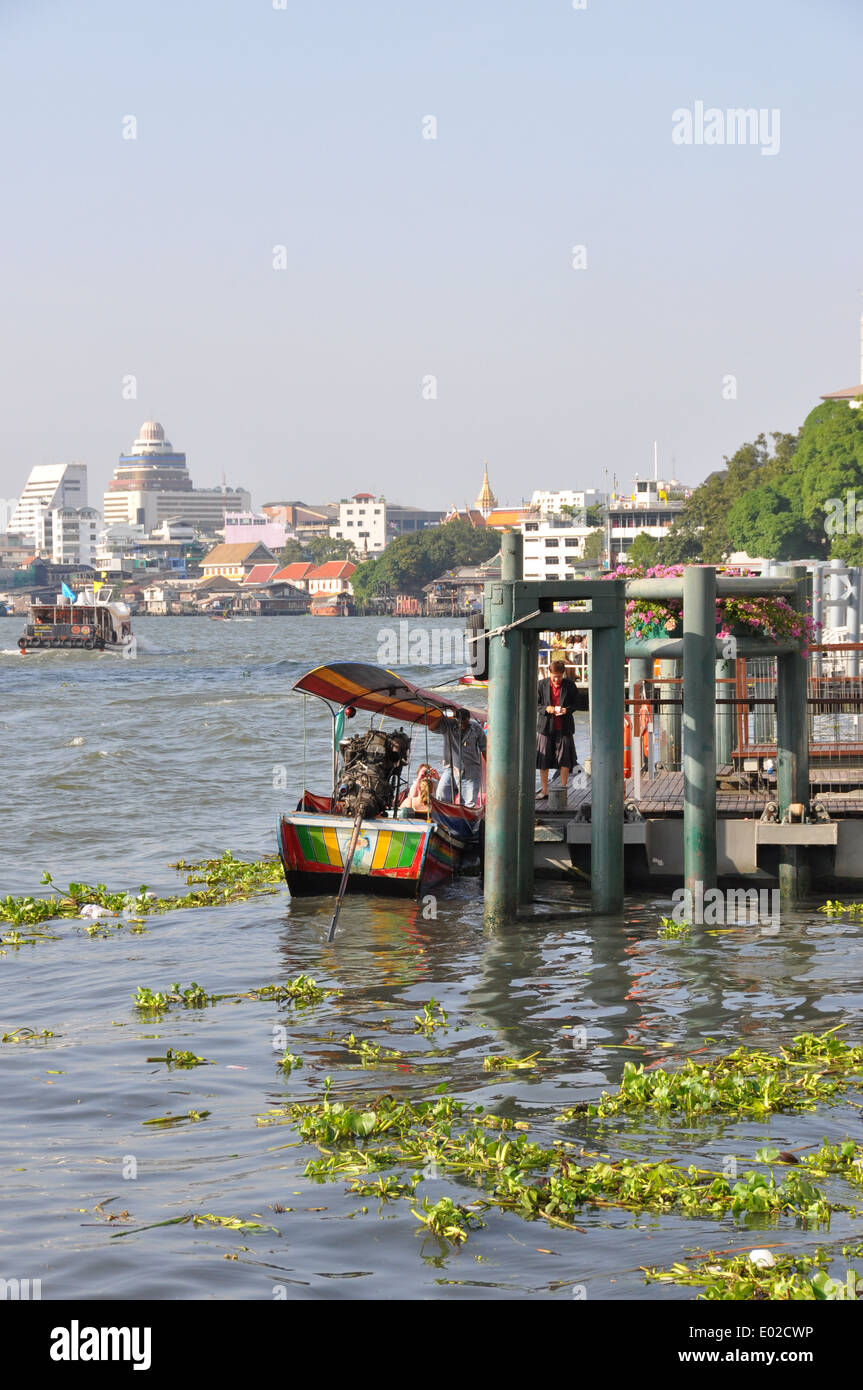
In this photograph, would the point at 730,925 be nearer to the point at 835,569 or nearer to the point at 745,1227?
the point at 745,1227

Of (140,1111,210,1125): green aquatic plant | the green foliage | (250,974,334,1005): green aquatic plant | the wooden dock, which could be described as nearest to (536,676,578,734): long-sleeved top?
the wooden dock

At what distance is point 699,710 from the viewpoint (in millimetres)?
14930

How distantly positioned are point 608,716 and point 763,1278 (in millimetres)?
8103

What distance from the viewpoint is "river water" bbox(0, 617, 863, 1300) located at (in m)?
7.69

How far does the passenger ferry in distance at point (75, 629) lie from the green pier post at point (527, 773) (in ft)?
274

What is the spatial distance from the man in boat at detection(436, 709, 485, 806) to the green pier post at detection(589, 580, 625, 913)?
4700 millimetres

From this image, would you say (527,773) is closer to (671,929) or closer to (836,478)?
(671,929)

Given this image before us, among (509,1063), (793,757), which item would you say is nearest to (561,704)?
(793,757)

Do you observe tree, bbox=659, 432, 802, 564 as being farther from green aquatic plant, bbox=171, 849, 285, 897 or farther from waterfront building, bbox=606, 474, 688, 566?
green aquatic plant, bbox=171, 849, 285, 897

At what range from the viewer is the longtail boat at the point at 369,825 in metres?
17.4

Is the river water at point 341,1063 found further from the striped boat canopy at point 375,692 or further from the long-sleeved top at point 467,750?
the striped boat canopy at point 375,692

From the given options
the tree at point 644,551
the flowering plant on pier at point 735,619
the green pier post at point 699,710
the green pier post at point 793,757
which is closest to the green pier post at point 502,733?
the flowering plant on pier at point 735,619

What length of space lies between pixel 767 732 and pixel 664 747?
131 centimetres
